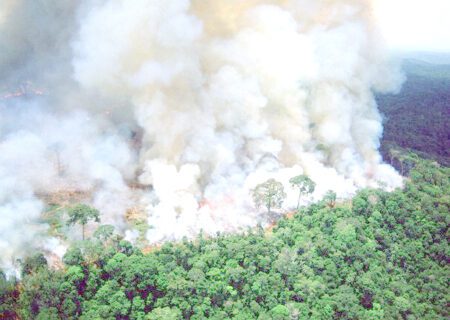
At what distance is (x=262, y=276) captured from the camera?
104 ft

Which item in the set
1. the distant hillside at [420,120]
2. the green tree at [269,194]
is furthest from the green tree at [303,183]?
the distant hillside at [420,120]

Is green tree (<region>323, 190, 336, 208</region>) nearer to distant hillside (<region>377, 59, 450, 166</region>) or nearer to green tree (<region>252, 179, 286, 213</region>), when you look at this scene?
green tree (<region>252, 179, 286, 213</region>)

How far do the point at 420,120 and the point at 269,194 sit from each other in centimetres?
7839

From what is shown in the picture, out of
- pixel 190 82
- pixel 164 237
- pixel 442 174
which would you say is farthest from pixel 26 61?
pixel 442 174

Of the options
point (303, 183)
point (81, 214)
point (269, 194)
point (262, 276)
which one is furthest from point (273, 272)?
point (81, 214)

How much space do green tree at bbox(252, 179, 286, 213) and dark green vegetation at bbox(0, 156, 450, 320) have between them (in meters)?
2.44

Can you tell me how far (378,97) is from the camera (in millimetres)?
139875

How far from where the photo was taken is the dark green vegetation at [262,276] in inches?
1106

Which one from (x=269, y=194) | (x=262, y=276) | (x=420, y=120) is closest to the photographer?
(x=262, y=276)

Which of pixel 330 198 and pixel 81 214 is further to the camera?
pixel 330 198

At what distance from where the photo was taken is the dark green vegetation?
28.1 m

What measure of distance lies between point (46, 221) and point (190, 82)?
63.8ft

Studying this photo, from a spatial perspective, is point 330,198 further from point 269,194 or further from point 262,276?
point 262,276

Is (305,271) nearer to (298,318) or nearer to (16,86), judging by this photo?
(298,318)
